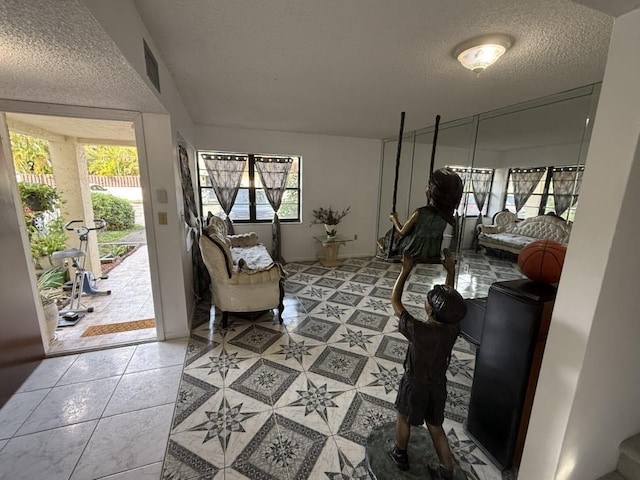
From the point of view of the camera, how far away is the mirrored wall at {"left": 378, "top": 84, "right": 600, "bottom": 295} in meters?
2.36

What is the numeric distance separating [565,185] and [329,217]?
310 centimetres

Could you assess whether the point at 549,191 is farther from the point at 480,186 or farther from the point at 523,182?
the point at 480,186

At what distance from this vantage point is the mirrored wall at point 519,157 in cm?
236

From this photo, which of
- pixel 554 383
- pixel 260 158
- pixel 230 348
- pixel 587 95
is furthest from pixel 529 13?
pixel 260 158

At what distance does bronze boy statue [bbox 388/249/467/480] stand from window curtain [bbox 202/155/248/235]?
374 cm

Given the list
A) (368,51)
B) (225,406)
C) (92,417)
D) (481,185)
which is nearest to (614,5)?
A: (368,51)

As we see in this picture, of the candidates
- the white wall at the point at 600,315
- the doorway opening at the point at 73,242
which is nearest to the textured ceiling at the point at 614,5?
the white wall at the point at 600,315

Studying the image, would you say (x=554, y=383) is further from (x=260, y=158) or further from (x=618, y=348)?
(x=260, y=158)

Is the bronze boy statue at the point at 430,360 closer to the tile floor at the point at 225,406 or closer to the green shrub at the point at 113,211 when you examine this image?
the tile floor at the point at 225,406

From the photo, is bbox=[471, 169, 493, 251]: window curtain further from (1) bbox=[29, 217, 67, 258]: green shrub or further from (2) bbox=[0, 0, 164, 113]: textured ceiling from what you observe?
(1) bbox=[29, 217, 67, 258]: green shrub

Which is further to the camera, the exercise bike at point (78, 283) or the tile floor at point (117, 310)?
the exercise bike at point (78, 283)

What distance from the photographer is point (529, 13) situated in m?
1.34

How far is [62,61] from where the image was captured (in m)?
1.24

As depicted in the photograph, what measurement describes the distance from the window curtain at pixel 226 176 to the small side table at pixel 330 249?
1.59 meters
